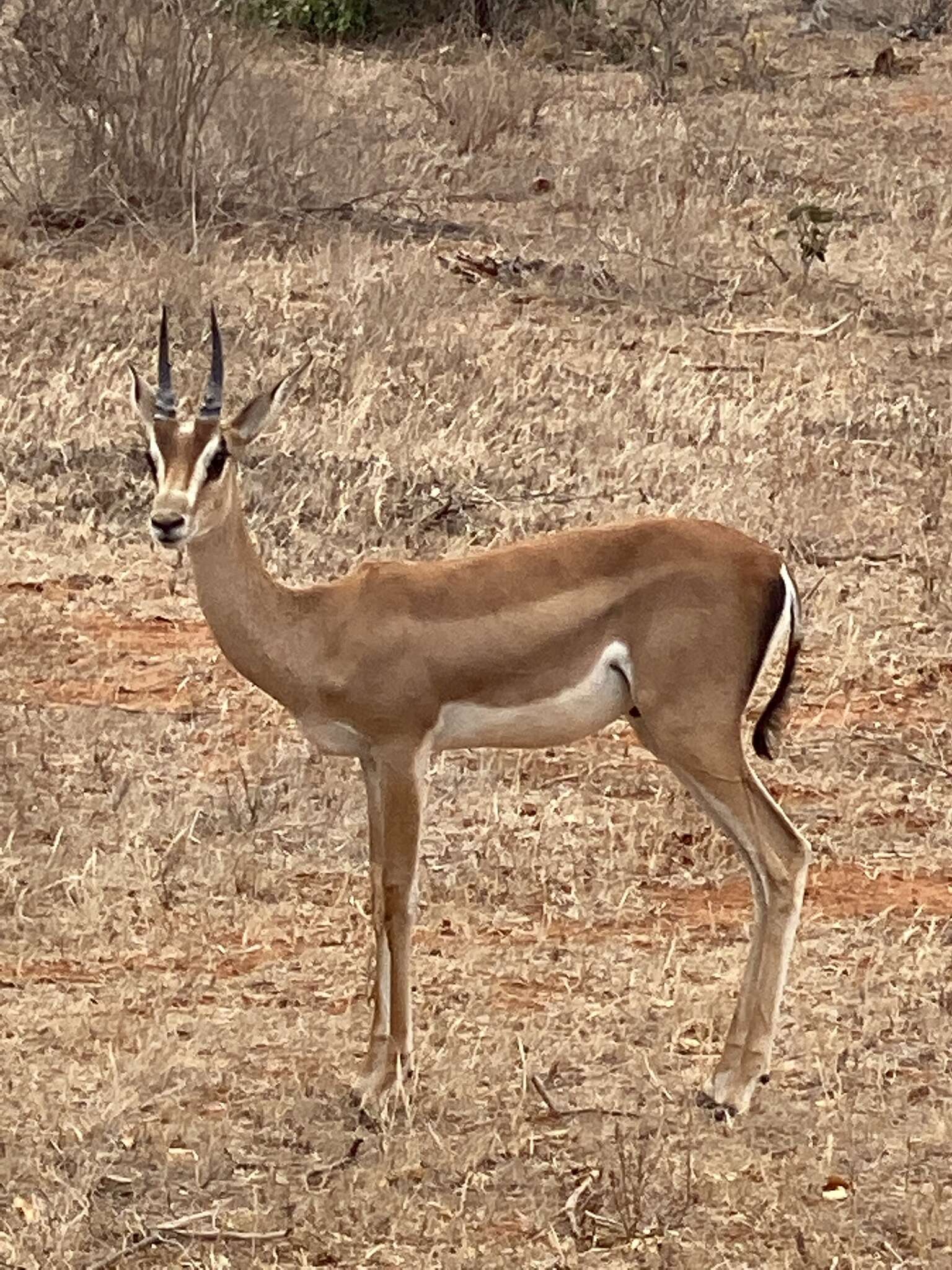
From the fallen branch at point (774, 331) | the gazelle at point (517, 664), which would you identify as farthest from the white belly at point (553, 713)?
the fallen branch at point (774, 331)

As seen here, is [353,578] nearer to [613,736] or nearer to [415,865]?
[415,865]

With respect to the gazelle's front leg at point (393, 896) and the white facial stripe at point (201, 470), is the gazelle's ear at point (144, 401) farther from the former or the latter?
the gazelle's front leg at point (393, 896)

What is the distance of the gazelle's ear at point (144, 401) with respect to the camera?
16.5ft

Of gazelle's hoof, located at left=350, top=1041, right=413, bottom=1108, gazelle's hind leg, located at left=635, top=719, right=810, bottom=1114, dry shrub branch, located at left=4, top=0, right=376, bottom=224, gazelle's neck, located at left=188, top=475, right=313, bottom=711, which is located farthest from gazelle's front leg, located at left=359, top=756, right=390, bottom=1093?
dry shrub branch, located at left=4, top=0, right=376, bottom=224

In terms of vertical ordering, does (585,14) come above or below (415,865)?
below

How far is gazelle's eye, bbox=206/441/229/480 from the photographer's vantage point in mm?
4855

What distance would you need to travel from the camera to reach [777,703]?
507cm

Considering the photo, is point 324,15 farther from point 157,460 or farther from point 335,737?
point 335,737

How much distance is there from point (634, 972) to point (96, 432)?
4.55m

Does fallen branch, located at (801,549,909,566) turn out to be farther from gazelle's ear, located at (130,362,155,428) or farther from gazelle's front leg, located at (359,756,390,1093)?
gazelle's front leg, located at (359,756,390,1093)

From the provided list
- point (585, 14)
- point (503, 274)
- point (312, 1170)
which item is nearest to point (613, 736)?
point (312, 1170)

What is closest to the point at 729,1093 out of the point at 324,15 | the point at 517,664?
the point at 517,664

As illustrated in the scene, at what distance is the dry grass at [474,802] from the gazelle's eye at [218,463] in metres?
1.13

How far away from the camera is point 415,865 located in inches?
189
